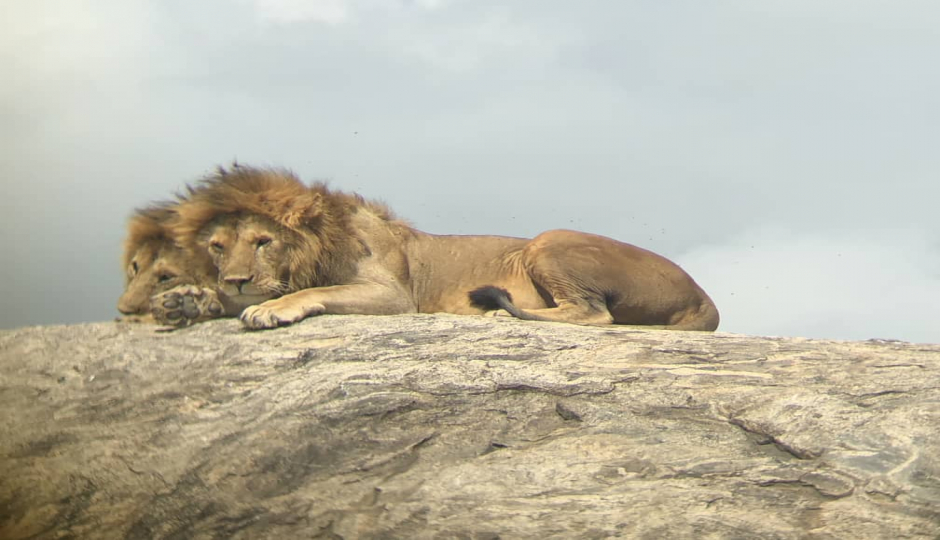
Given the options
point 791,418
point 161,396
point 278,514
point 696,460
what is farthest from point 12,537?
point 791,418

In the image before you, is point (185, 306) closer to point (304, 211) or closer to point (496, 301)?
point (304, 211)

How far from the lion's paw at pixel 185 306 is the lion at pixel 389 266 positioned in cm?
1

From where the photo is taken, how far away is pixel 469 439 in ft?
17.0

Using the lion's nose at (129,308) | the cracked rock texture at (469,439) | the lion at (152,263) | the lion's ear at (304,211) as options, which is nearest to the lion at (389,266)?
the lion's ear at (304,211)

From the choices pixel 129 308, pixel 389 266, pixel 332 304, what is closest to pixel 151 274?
pixel 129 308

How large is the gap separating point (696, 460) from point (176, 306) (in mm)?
3293

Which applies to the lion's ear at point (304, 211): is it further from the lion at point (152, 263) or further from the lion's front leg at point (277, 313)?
the lion's front leg at point (277, 313)

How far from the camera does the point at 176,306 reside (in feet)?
21.5

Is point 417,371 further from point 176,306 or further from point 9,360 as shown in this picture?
point 9,360

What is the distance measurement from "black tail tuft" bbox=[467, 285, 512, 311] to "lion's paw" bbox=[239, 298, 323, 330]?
1447mm

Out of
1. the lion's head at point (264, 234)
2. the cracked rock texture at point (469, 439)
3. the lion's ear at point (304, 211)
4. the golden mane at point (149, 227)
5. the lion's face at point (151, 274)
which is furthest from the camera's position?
the golden mane at point (149, 227)

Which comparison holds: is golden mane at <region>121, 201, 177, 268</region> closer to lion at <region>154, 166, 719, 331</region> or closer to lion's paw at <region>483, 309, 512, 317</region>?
lion at <region>154, 166, 719, 331</region>

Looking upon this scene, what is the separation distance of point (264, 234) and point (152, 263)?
0.87 meters

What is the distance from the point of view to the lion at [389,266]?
708 centimetres
